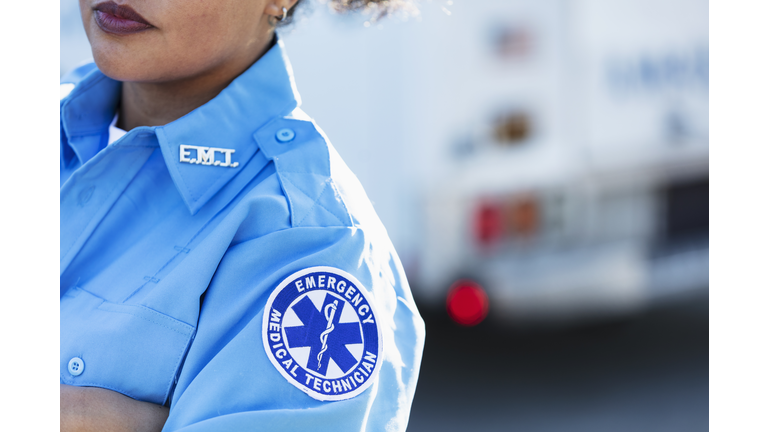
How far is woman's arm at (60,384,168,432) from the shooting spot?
103 cm

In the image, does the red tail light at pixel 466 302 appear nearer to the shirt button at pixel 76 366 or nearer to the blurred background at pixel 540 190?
the blurred background at pixel 540 190

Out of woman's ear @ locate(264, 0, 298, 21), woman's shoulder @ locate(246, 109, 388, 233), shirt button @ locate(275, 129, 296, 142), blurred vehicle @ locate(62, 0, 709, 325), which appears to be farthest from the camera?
blurred vehicle @ locate(62, 0, 709, 325)

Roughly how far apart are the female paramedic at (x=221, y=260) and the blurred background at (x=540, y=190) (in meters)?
2.69

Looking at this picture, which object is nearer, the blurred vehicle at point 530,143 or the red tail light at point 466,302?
the blurred vehicle at point 530,143

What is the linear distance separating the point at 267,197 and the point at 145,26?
0.35 m

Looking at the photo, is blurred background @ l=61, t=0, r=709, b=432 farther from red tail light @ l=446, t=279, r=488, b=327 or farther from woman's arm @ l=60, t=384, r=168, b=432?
woman's arm @ l=60, t=384, r=168, b=432

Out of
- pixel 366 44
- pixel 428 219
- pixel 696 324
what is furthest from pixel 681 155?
pixel 366 44

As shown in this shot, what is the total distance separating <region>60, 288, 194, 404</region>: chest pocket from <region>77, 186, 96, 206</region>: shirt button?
10.3 inches

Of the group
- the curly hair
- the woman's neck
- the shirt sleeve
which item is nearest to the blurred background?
the curly hair

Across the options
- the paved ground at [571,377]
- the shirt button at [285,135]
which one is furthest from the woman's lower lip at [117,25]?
the paved ground at [571,377]

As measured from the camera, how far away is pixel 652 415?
14.2 feet

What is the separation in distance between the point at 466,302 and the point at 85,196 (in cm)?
352

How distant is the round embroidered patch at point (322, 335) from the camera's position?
3.38 feet

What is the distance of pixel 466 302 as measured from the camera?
463 cm
